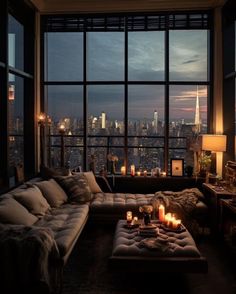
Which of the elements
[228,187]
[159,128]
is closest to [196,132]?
[159,128]

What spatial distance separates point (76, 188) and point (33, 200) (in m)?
1.15

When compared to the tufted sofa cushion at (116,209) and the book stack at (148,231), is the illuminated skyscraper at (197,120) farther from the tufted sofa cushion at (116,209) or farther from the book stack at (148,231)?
the book stack at (148,231)

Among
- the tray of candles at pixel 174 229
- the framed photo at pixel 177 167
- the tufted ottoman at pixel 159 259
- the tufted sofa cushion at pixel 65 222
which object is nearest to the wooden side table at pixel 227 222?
the tray of candles at pixel 174 229

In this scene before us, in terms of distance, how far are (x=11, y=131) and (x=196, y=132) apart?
352cm

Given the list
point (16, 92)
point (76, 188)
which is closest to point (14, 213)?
point (76, 188)

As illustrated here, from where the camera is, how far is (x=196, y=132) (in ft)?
21.4

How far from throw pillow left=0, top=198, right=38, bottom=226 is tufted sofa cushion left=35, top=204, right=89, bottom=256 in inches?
8.6

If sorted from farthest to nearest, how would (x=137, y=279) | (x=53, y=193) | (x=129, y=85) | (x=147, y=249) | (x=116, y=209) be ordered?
(x=129, y=85) → (x=116, y=209) → (x=53, y=193) → (x=137, y=279) → (x=147, y=249)

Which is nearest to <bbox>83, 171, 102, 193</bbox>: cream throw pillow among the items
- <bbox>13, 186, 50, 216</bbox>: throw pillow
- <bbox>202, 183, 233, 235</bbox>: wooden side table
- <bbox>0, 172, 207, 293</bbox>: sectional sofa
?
<bbox>0, 172, 207, 293</bbox>: sectional sofa

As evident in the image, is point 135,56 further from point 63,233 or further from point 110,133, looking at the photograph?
point 63,233

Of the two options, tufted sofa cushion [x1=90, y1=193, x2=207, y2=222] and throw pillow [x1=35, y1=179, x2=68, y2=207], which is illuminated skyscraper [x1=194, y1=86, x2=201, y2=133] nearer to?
tufted sofa cushion [x1=90, y1=193, x2=207, y2=222]

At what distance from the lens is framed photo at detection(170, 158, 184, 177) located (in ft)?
20.5

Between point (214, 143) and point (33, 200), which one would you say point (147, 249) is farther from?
point (214, 143)

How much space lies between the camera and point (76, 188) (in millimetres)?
5129
